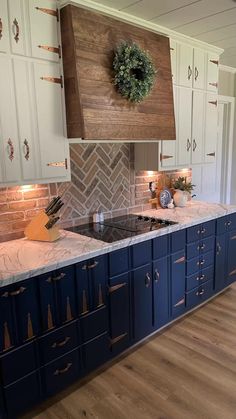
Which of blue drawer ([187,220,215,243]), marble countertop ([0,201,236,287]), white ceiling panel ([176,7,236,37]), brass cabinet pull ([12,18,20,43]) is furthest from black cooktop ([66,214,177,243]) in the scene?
white ceiling panel ([176,7,236,37])

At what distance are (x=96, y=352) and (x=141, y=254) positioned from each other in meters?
0.75

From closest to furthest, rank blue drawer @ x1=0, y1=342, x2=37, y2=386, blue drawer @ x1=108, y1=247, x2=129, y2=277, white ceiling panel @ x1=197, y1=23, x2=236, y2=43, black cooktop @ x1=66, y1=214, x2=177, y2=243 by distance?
blue drawer @ x1=0, y1=342, x2=37, y2=386 < blue drawer @ x1=108, y1=247, x2=129, y2=277 < black cooktop @ x1=66, y1=214, x2=177, y2=243 < white ceiling panel @ x1=197, y1=23, x2=236, y2=43

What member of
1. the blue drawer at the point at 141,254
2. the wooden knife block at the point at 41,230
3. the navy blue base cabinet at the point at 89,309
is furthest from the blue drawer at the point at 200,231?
the wooden knife block at the point at 41,230

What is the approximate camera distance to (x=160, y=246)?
8.32 feet

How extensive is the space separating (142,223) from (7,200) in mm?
1140

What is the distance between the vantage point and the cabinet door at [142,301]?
2383 mm

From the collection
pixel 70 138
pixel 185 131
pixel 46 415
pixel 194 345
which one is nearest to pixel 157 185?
pixel 185 131

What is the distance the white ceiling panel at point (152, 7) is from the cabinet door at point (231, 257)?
2146mm

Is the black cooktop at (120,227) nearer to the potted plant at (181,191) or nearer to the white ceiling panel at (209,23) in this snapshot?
the potted plant at (181,191)

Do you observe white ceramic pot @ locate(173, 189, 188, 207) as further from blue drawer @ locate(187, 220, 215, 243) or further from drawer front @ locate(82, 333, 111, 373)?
drawer front @ locate(82, 333, 111, 373)

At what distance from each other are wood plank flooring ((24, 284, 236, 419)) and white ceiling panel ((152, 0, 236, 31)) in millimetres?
2603

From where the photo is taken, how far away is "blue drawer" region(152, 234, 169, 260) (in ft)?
8.16

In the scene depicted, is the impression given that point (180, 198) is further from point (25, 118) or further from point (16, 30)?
point (16, 30)

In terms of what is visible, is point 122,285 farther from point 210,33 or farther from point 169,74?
point 210,33
